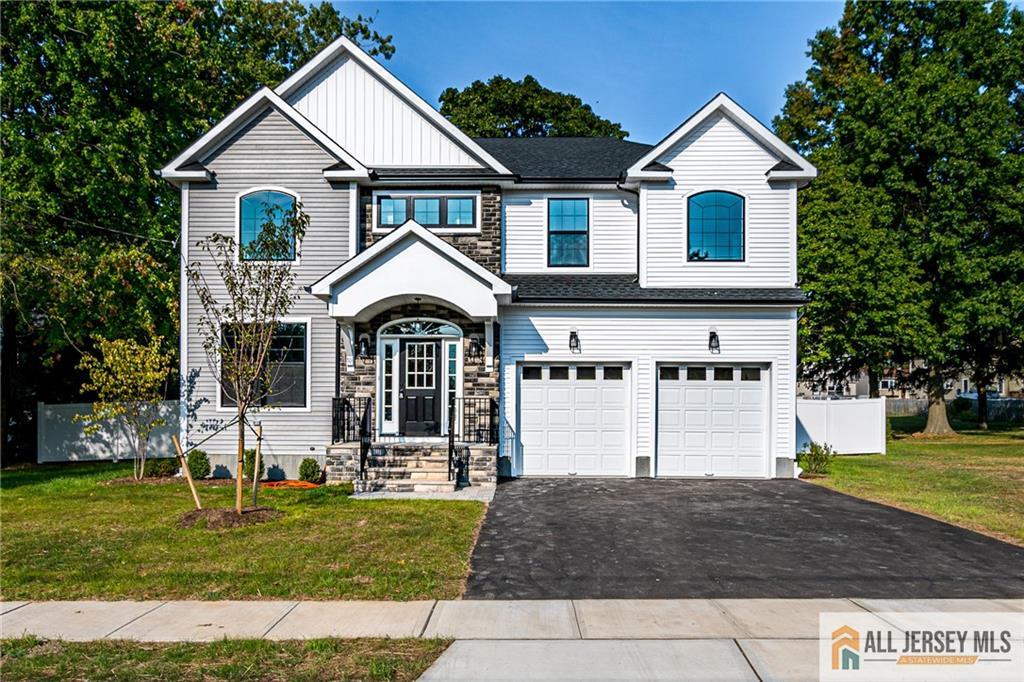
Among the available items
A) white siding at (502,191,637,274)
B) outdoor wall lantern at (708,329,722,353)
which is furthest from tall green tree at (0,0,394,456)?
outdoor wall lantern at (708,329,722,353)

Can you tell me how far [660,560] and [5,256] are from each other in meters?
14.8

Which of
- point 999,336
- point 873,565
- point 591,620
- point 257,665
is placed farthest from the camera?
point 999,336

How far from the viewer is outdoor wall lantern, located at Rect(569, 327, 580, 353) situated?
13.9 m

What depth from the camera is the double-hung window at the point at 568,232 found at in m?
15.0

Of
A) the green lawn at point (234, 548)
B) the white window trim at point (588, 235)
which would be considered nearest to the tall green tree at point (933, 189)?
the white window trim at point (588, 235)

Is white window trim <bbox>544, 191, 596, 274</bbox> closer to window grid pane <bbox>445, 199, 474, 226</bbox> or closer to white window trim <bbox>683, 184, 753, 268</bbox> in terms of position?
window grid pane <bbox>445, 199, 474, 226</bbox>

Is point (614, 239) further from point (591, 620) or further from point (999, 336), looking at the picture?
point (999, 336)

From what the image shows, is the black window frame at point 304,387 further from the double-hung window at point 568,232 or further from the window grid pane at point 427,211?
the double-hung window at point 568,232

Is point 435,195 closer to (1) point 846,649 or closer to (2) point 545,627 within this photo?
(2) point 545,627

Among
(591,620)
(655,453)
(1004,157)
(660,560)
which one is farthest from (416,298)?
(1004,157)

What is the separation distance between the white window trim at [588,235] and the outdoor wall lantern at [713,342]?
3238mm

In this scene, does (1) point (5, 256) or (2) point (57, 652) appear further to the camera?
(1) point (5, 256)

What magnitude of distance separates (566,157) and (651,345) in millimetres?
5916

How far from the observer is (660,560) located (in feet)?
25.1
